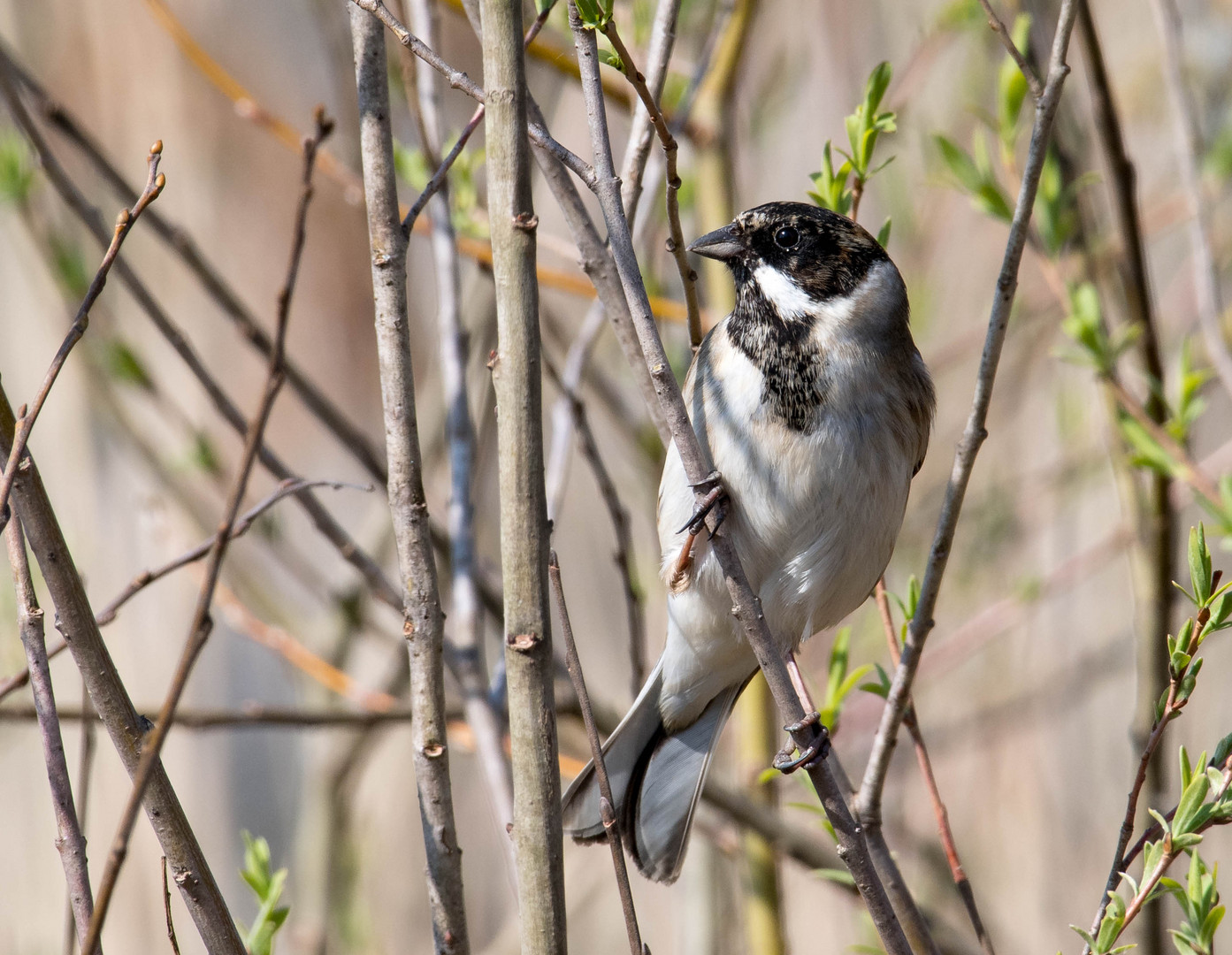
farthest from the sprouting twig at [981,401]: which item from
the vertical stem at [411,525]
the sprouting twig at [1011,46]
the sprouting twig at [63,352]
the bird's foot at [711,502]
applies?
the sprouting twig at [63,352]

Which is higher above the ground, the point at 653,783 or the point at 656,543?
the point at 656,543

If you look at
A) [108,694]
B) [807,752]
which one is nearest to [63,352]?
[108,694]

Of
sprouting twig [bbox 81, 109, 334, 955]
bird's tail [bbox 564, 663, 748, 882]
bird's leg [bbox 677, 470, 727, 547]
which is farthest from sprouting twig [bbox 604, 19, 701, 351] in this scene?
bird's tail [bbox 564, 663, 748, 882]

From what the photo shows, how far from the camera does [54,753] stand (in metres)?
1.16

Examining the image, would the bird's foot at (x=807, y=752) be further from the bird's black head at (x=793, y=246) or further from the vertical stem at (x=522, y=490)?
the bird's black head at (x=793, y=246)

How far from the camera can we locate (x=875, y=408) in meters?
2.09

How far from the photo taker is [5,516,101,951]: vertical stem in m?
1.16

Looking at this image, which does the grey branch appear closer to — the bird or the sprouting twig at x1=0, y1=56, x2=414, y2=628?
the sprouting twig at x1=0, y1=56, x2=414, y2=628

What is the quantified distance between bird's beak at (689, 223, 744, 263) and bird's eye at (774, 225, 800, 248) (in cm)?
6

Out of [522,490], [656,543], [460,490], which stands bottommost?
[522,490]

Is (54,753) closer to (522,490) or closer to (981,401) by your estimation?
(522,490)

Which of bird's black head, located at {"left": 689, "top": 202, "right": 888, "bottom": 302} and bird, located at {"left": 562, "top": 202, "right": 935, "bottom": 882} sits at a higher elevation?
bird's black head, located at {"left": 689, "top": 202, "right": 888, "bottom": 302}

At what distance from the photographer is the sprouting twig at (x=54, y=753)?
3.80 feet

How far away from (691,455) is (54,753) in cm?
→ 71
